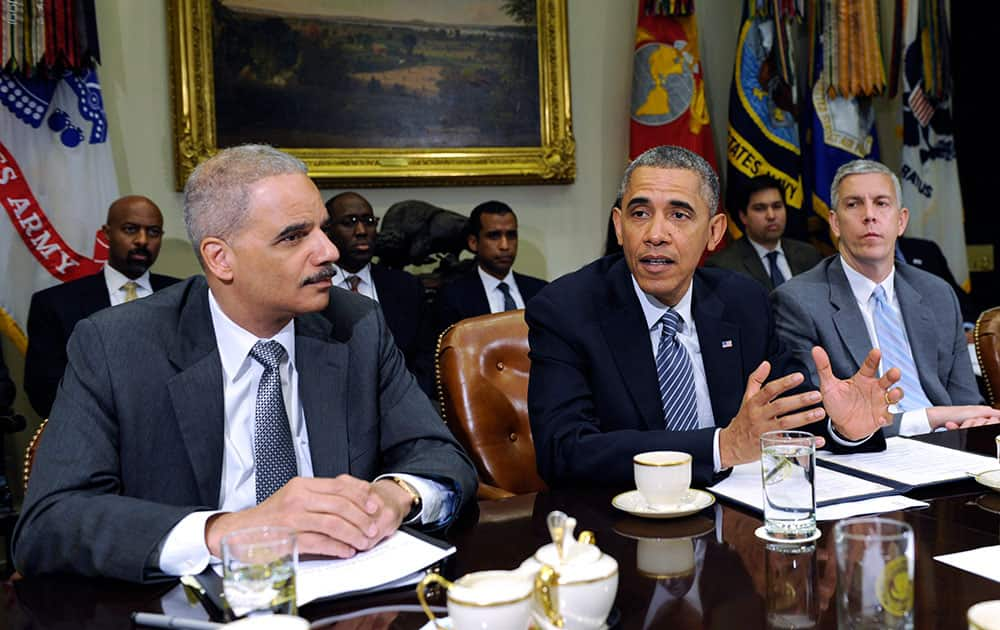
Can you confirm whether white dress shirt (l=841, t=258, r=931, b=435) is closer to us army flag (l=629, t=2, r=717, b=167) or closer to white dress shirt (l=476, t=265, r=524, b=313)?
white dress shirt (l=476, t=265, r=524, b=313)

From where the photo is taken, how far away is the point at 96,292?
3975mm

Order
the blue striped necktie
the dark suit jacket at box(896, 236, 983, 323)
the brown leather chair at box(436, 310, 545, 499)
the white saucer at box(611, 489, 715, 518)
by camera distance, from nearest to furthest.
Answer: the white saucer at box(611, 489, 715, 518) < the blue striped necktie < the brown leather chair at box(436, 310, 545, 499) < the dark suit jacket at box(896, 236, 983, 323)

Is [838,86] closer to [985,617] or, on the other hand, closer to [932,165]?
[932,165]

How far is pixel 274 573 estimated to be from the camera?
3.50ft

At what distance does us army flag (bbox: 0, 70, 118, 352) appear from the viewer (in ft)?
13.5

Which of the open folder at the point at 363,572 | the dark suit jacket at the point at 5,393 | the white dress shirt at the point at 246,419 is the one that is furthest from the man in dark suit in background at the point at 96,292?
the open folder at the point at 363,572

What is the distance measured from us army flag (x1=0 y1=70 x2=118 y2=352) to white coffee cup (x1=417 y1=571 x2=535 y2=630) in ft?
12.4

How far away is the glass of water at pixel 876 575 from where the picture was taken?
926mm

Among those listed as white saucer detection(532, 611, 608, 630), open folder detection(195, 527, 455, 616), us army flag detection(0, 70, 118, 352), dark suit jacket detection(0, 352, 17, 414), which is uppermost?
us army flag detection(0, 70, 118, 352)

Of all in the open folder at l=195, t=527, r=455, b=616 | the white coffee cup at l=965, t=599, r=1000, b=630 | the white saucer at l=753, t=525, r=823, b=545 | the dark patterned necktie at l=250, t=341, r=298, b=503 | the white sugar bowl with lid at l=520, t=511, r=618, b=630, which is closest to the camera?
the white coffee cup at l=965, t=599, r=1000, b=630

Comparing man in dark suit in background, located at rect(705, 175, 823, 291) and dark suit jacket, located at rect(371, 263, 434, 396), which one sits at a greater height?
man in dark suit in background, located at rect(705, 175, 823, 291)

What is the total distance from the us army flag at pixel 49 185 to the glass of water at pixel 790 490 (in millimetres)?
3664

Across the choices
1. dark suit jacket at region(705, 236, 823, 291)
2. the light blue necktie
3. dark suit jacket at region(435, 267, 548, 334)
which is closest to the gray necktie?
dark suit jacket at region(435, 267, 548, 334)

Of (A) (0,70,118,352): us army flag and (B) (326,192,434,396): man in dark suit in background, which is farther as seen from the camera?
(B) (326,192,434,396): man in dark suit in background
